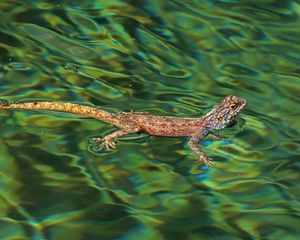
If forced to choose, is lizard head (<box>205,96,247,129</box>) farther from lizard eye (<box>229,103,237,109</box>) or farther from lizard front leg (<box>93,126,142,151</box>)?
lizard front leg (<box>93,126,142,151</box>)

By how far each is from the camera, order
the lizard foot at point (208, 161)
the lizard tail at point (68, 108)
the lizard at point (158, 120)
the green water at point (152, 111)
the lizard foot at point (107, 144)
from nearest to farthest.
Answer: the green water at point (152, 111) → the lizard foot at point (208, 161) → the lizard foot at point (107, 144) → the lizard at point (158, 120) → the lizard tail at point (68, 108)

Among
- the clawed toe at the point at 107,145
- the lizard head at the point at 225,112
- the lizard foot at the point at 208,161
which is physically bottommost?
the clawed toe at the point at 107,145

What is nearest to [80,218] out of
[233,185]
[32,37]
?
[233,185]

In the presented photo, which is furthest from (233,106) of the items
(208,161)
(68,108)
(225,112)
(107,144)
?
(68,108)

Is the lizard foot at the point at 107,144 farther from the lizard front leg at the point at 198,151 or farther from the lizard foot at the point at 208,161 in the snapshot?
the lizard foot at the point at 208,161

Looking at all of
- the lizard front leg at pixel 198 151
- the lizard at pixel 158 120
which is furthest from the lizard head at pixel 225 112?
the lizard front leg at pixel 198 151

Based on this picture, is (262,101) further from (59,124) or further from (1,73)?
(1,73)
